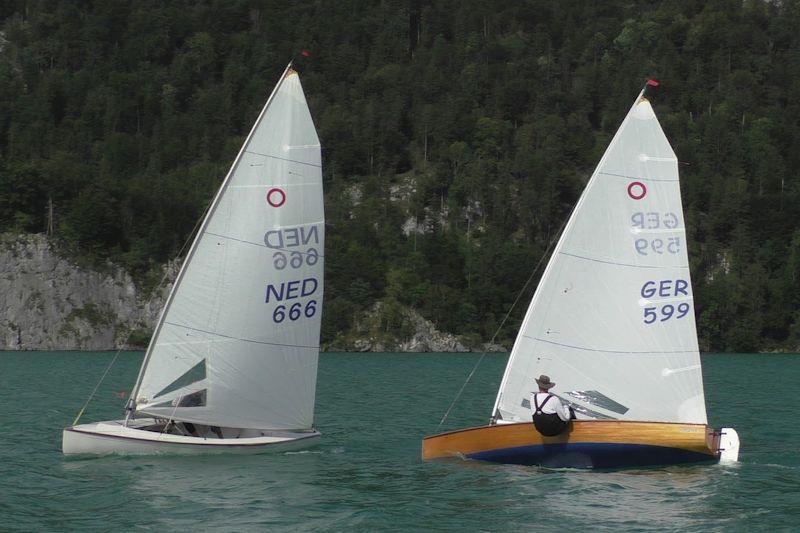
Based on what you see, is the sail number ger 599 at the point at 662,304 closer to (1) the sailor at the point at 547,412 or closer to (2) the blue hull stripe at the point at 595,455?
(2) the blue hull stripe at the point at 595,455

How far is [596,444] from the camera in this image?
25062mm

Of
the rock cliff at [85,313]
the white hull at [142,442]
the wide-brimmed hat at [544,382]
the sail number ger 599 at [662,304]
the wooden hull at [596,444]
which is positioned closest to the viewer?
the wide-brimmed hat at [544,382]

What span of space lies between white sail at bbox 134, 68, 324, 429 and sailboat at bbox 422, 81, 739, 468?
463 cm

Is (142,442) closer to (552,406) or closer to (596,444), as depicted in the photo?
(552,406)

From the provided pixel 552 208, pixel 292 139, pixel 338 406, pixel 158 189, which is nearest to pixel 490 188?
pixel 552 208

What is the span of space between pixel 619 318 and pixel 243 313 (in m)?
8.46

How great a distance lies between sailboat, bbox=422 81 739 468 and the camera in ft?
85.6

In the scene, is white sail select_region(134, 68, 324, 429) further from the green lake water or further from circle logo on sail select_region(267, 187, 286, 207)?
the green lake water

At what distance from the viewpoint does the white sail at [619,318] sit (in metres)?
26.1

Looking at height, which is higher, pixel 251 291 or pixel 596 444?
pixel 251 291

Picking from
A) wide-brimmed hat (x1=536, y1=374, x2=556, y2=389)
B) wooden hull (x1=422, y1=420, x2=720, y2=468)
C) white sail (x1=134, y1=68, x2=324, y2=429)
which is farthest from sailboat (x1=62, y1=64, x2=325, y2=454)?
wide-brimmed hat (x1=536, y1=374, x2=556, y2=389)

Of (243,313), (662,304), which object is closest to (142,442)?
(243,313)

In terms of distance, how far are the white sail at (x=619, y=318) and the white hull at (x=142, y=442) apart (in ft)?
18.8

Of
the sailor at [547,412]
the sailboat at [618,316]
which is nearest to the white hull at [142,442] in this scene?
the sailboat at [618,316]
